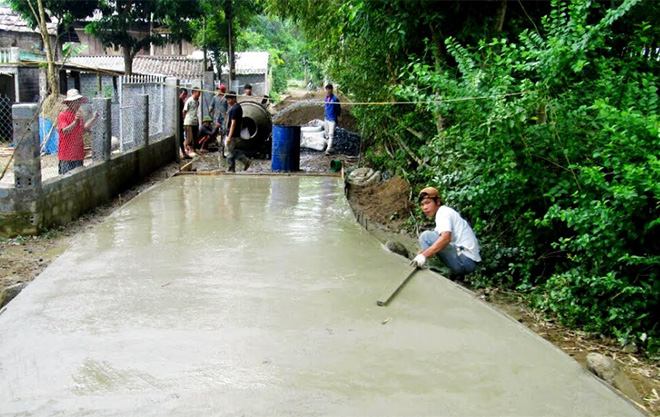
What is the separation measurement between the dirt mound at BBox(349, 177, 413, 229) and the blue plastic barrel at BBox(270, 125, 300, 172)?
51.3 inches

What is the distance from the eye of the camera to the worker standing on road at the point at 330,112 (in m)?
14.7

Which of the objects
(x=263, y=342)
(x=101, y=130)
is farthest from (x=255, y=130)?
A: (x=263, y=342)

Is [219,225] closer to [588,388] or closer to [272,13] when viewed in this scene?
[588,388]

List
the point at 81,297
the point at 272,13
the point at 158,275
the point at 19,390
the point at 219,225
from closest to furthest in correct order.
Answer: the point at 19,390, the point at 81,297, the point at 158,275, the point at 219,225, the point at 272,13

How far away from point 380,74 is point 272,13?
4092mm

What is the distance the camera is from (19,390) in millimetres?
3350

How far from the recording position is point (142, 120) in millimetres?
12578

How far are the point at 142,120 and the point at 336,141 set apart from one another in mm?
5168

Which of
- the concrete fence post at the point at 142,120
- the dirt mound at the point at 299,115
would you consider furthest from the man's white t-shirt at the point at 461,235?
the dirt mound at the point at 299,115

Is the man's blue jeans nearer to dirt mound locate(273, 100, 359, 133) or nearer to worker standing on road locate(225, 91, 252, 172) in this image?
worker standing on road locate(225, 91, 252, 172)

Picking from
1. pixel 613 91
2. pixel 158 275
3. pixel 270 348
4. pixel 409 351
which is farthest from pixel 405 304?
pixel 613 91

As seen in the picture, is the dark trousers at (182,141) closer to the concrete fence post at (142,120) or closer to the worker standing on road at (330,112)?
the concrete fence post at (142,120)

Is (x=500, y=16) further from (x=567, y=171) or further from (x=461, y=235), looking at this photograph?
(x=461, y=235)

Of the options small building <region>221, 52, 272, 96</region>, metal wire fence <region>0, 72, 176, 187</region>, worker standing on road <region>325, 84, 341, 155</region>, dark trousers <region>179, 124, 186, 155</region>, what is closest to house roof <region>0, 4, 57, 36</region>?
metal wire fence <region>0, 72, 176, 187</region>
